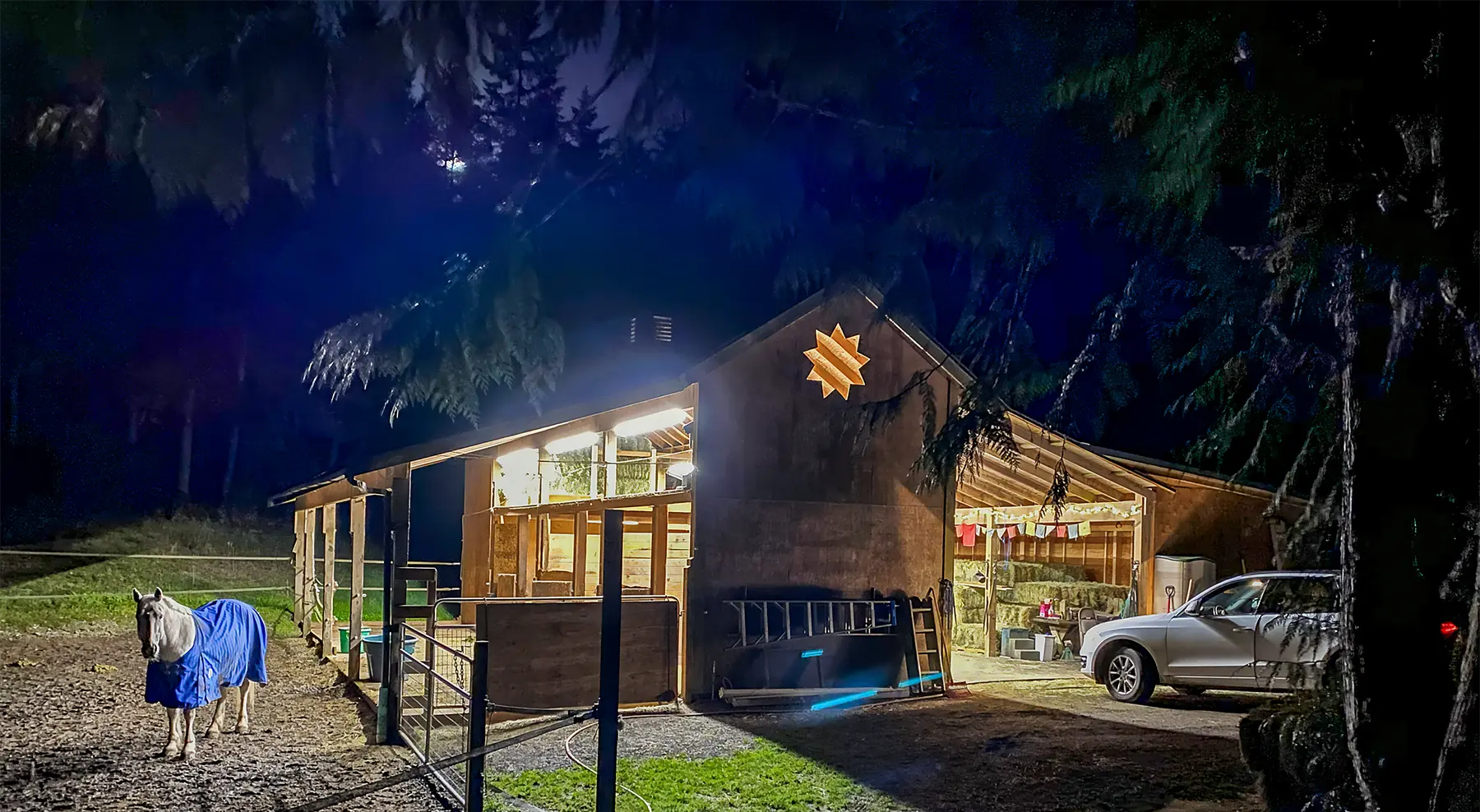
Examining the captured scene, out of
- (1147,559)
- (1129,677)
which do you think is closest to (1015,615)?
(1147,559)

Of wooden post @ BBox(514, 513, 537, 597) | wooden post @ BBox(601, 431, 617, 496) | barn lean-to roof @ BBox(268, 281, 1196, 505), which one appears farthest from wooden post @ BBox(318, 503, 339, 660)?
wooden post @ BBox(601, 431, 617, 496)

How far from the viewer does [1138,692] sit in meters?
12.2

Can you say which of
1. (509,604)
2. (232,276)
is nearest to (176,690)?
(509,604)

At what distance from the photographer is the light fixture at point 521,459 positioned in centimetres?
1606

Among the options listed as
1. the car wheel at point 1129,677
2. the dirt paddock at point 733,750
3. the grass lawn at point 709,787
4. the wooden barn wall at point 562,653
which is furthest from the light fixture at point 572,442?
the car wheel at point 1129,677

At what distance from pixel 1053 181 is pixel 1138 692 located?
9.78 metres

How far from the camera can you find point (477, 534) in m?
18.3

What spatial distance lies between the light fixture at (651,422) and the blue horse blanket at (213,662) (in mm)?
4824

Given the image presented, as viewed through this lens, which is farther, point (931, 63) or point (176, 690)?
point (176, 690)

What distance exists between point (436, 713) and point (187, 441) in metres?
26.0

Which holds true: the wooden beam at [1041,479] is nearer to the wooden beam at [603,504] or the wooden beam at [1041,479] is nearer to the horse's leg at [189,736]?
the wooden beam at [603,504]

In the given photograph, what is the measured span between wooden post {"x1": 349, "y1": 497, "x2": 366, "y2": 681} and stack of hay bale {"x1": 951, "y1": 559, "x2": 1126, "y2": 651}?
943 cm

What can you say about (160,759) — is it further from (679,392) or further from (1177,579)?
(1177,579)

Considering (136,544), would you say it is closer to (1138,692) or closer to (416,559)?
(416,559)
